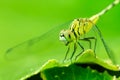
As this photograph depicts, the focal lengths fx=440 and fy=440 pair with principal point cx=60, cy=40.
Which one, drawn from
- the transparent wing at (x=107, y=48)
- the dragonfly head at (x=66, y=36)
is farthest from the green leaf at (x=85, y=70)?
the dragonfly head at (x=66, y=36)

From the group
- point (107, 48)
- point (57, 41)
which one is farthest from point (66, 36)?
point (107, 48)

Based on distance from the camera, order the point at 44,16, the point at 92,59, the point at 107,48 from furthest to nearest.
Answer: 1. the point at 44,16
2. the point at 107,48
3. the point at 92,59

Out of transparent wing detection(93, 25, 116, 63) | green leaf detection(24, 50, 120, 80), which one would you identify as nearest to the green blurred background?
transparent wing detection(93, 25, 116, 63)

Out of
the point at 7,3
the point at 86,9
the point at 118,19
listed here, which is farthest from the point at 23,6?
the point at 118,19

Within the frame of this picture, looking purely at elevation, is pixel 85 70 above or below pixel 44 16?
below

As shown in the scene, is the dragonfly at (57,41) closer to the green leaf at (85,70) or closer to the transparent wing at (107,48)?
the transparent wing at (107,48)

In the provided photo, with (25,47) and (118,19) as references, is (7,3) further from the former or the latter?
(118,19)

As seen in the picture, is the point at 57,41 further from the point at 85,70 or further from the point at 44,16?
the point at 85,70
